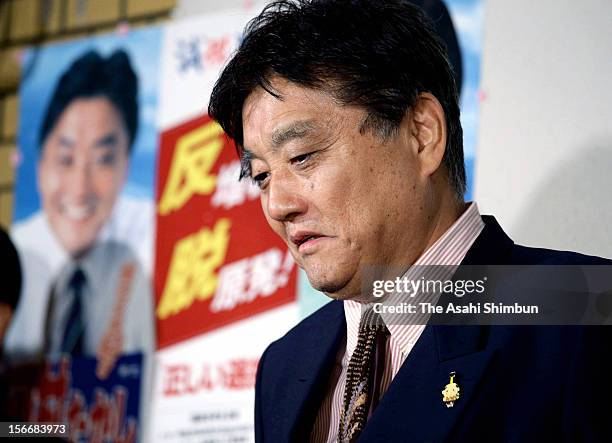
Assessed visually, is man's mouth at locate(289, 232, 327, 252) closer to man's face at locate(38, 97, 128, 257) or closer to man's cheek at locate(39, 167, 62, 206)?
man's face at locate(38, 97, 128, 257)

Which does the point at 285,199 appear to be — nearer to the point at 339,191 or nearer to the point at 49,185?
the point at 339,191

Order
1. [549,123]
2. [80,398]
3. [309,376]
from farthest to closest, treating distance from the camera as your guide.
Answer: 1. [80,398]
2. [549,123]
3. [309,376]

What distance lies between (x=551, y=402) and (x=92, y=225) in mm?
1475

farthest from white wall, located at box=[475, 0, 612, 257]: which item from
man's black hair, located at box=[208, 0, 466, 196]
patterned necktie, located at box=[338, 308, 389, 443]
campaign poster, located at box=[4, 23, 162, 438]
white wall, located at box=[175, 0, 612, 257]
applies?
campaign poster, located at box=[4, 23, 162, 438]

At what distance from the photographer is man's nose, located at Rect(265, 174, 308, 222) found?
1.15 meters

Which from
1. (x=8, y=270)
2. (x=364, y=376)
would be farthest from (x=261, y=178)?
(x=8, y=270)

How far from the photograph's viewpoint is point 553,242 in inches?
61.1

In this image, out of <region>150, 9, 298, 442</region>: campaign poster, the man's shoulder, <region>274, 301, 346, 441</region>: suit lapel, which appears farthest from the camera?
<region>150, 9, 298, 442</region>: campaign poster

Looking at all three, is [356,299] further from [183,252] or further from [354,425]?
[183,252]

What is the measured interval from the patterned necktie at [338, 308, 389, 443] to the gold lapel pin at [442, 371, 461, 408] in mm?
136

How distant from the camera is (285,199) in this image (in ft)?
3.79

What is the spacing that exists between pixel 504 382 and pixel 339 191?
0.31 m

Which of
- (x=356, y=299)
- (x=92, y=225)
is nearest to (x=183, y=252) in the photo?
(x=92, y=225)

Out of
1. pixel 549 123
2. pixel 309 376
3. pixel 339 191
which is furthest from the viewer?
pixel 549 123
